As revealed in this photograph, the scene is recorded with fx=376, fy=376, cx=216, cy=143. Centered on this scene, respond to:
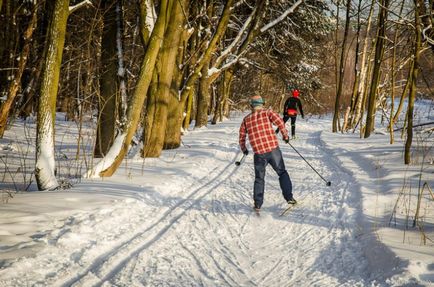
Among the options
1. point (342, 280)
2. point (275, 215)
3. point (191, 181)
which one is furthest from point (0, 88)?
point (342, 280)

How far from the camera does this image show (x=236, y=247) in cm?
468

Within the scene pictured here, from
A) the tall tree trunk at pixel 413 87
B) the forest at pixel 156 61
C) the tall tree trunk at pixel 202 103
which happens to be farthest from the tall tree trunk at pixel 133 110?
the tall tree trunk at pixel 202 103

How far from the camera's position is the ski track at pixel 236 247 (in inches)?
150

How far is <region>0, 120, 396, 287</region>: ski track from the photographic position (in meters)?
3.81

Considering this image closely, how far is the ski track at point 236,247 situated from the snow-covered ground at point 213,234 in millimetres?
13

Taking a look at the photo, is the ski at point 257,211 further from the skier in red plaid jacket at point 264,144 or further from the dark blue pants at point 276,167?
the skier in red plaid jacket at point 264,144

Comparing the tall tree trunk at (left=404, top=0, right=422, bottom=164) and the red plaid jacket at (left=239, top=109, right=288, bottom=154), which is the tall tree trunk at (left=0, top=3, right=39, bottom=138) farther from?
the tall tree trunk at (left=404, top=0, right=422, bottom=164)

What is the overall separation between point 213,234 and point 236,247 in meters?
0.48

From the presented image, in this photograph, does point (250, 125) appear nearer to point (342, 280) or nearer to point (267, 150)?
point (267, 150)

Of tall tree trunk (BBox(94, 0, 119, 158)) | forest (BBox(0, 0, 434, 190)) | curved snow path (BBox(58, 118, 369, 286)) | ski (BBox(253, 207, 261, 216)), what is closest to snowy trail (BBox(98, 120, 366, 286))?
curved snow path (BBox(58, 118, 369, 286))

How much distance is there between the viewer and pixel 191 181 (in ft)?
26.1

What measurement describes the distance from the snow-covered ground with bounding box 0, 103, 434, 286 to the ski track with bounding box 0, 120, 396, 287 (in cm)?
1

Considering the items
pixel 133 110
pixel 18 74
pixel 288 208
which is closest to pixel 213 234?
pixel 288 208

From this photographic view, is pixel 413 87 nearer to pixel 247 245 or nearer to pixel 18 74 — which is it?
pixel 247 245
